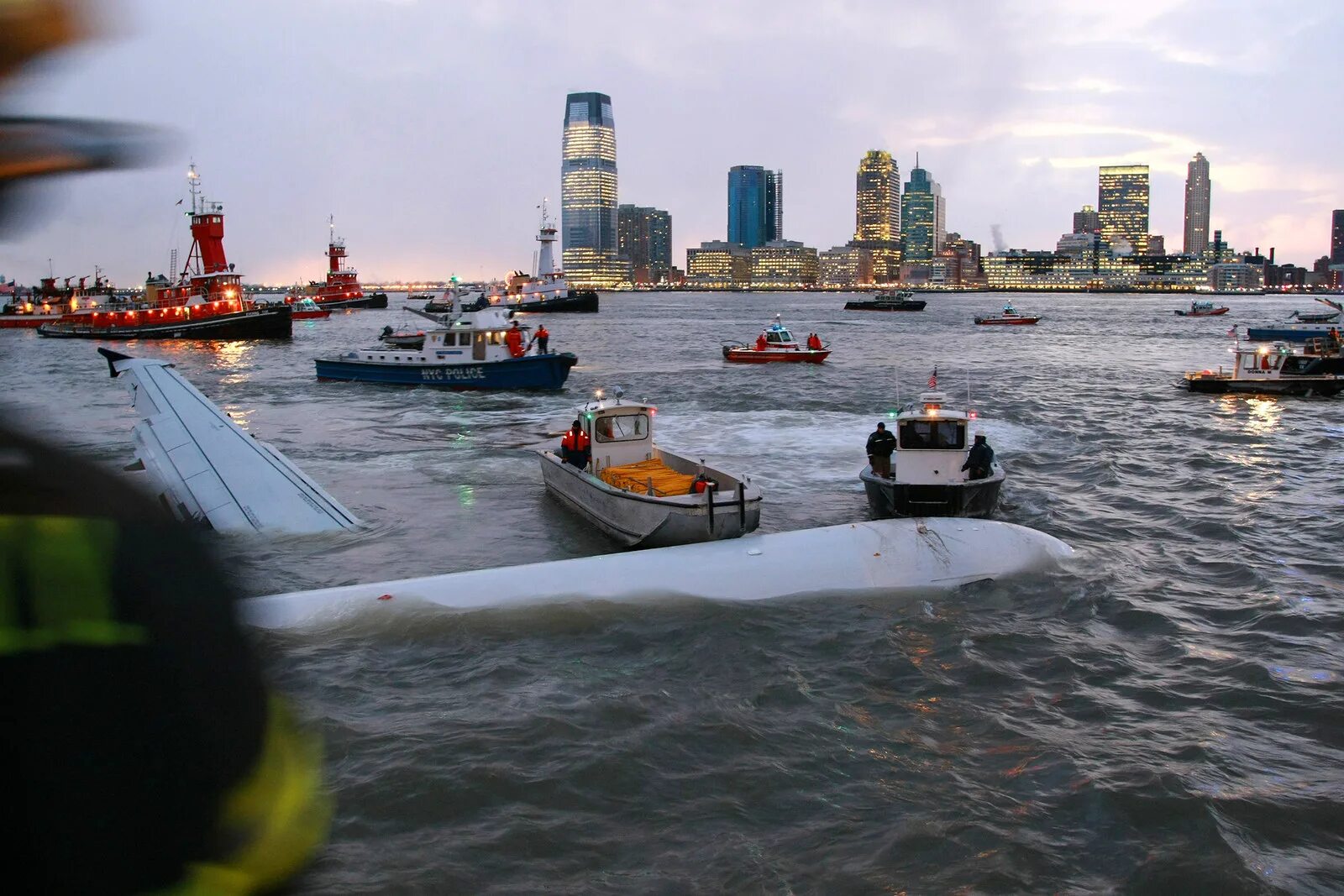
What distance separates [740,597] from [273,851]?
12865 millimetres

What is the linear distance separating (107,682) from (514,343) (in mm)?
44301

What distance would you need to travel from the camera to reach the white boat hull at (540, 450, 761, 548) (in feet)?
52.1

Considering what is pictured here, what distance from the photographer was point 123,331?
8469 centimetres

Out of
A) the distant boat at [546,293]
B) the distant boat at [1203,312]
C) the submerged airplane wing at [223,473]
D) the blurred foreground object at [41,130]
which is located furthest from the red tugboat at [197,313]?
the distant boat at [1203,312]

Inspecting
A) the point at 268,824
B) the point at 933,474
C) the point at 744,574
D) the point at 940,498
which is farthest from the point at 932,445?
the point at 268,824

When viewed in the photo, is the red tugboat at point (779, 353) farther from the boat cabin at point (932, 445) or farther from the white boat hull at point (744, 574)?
the white boat hull at point (744, 574)

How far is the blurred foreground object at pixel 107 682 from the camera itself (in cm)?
126

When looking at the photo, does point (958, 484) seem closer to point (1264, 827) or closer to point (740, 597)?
point (740, 597)

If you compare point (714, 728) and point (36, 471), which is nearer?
point (36, 471)

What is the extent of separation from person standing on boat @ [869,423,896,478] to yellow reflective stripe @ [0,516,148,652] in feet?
63.6

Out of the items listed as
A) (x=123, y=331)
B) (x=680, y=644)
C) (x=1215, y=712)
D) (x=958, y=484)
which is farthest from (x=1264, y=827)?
(x=123, y=331)

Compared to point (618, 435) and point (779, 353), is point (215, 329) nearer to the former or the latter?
point (779, 353)

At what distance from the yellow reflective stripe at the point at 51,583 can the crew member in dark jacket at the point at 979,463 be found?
18785mm

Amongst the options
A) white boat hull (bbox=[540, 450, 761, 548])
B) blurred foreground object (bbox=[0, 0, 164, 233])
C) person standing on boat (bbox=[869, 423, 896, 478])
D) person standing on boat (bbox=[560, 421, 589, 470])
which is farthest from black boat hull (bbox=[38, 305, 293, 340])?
blurred foreground object (bbox=[0, 0, 164, 233])
